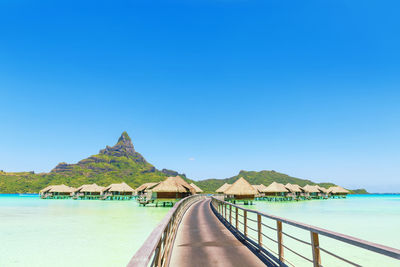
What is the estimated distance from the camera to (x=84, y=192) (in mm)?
72625

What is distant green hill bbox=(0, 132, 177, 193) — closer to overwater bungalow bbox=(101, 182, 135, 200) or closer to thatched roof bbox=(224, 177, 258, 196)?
overwater bungalow bbox=(101, 182, 135, 200)

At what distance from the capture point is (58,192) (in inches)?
2906

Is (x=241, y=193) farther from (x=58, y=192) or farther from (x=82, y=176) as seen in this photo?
(x=82, y=176)

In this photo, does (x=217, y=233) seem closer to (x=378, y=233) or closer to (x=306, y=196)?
(x=378, y=233)

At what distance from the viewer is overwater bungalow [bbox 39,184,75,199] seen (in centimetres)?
7319

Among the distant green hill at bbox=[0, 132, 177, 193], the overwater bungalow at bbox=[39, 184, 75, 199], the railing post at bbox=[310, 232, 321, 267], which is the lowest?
the overwater bungalow at bbox=[39, 184, 75, 199]

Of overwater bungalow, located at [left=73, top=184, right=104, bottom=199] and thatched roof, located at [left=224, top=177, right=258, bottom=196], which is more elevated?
thatched roof, located at [left=224, top=177, right=258, bottom=196]

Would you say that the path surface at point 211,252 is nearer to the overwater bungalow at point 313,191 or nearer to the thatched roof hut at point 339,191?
the overwater bungalow at point 313,191

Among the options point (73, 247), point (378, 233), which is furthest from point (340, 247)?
point (73, 247)

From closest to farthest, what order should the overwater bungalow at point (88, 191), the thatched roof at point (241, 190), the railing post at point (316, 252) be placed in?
the railing post at point (316, 252) → the thatched roof at point (241, 190) → the overwater bungalow at point (88, 191)

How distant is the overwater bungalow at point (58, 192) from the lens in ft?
240

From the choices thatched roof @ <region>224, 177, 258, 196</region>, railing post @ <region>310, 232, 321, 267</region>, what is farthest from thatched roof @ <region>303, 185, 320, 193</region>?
railing post @ <region>310, 232, 321, 267</region>

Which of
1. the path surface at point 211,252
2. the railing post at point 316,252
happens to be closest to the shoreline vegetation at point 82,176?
the path surface at point 211,252

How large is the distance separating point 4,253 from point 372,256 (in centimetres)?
1759
